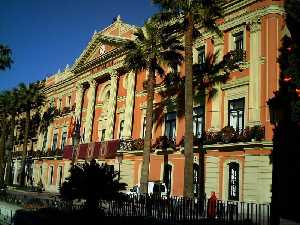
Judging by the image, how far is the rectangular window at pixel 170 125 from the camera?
1454 inches

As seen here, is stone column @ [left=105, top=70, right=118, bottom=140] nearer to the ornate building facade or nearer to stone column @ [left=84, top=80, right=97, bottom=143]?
the ornate building facade

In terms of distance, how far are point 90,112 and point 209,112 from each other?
72.4ft

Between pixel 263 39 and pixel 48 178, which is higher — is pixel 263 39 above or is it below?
above

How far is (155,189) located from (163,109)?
8.60 meters

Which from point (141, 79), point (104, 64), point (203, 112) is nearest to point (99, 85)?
point (104, 64)

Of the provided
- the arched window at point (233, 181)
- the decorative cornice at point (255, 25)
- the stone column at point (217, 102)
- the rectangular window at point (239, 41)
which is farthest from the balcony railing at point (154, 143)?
the decorative cornice at point (255, 25)

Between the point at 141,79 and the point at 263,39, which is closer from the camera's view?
the point at 263,39

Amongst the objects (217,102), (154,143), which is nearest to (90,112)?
(154,143)

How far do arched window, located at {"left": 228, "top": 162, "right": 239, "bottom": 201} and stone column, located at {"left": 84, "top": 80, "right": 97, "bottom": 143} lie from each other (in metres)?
24.2

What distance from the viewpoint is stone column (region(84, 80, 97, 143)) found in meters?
50.6

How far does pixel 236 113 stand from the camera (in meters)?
30.8

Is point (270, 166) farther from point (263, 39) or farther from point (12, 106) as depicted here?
point (12, 106)

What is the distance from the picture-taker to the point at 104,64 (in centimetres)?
5009

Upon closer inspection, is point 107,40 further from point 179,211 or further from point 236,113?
point 179,211
